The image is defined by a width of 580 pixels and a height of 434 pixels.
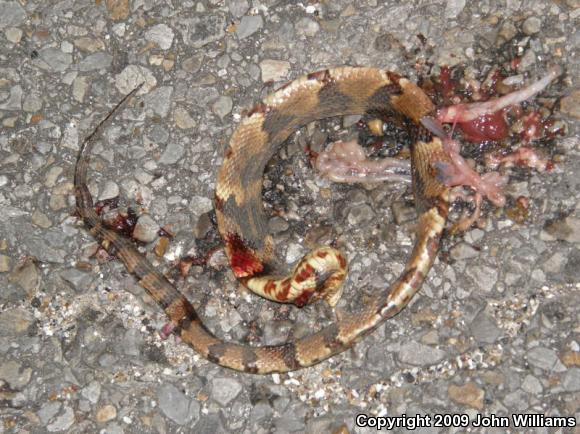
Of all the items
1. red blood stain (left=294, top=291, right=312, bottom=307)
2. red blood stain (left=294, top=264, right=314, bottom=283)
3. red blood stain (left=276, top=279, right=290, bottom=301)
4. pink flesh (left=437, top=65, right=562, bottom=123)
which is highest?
pink flesh (left=437, top=65, right=562, bottom=123)

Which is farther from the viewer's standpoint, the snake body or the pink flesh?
the pink flesh

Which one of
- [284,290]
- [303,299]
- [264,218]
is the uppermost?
[264,218]

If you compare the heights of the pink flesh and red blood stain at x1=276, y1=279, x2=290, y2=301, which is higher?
the pink flesh

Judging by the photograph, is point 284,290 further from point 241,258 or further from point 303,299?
point 241,258

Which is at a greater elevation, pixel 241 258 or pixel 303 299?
pixel 241 258

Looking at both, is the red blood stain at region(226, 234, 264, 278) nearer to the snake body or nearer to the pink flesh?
the snake body

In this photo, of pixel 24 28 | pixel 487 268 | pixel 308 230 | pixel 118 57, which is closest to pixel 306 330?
pixel 308 230

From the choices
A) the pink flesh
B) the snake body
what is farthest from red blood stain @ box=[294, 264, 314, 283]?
the pink flesh

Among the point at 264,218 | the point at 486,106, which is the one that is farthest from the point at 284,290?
the point at 486,106
